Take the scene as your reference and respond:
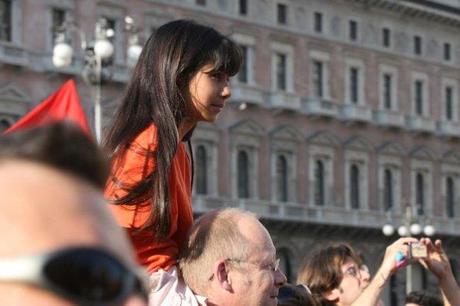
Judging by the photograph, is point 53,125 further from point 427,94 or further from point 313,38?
point 427,94

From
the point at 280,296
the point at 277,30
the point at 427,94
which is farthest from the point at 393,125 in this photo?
the point at 280,296

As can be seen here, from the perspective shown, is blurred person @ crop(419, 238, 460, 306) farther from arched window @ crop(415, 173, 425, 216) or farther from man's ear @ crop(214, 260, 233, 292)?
arched window @ crop(415, 173, 425, 216)

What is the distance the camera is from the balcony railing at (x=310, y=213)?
31636mm

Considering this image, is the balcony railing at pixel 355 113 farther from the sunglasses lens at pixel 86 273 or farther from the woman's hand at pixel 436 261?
the sunglasses lens at pixel 86 273

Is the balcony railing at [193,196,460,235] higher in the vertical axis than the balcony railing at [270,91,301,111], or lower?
lower

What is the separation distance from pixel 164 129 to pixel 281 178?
31930mm

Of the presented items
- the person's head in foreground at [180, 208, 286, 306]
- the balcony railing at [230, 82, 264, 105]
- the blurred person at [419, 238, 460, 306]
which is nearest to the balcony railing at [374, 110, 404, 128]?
the balcony railing at [230, 82, 264, 105]

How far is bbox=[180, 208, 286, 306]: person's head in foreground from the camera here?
2.11 meters

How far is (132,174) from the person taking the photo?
2.20 metres

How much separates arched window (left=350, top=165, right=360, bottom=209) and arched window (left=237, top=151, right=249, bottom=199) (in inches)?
148

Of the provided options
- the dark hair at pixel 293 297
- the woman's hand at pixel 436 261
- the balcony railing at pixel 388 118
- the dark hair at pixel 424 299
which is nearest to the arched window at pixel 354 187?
the balcony railing at pixel 388 118

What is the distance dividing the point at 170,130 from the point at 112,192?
162 millimetres

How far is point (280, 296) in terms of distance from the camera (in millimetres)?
2902

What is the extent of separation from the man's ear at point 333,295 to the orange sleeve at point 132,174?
1.59 metres
